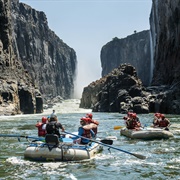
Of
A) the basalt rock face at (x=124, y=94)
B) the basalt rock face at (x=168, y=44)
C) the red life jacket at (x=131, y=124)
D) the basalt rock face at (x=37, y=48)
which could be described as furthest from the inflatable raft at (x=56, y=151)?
the basalt rock face at (x=37, y=48)

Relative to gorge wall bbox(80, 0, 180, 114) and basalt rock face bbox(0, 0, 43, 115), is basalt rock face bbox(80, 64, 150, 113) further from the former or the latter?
basalt rock face bbox(0, 0, 43, 115)

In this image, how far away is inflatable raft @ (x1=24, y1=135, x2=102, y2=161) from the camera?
1403 centimetres

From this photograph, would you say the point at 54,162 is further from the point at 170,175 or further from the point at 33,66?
the point at 33,66

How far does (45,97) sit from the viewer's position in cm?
15750

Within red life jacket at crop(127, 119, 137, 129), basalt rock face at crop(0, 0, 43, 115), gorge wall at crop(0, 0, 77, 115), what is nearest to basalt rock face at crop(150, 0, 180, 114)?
basalt rock face at crop(0, 0, 43, 115)

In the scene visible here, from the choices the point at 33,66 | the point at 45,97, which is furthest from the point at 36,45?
the point at 45,97

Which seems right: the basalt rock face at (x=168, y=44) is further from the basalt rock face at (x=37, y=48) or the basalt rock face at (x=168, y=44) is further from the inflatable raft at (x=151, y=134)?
the basalt rock face at (x=37, y=48)

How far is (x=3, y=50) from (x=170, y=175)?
2584 inches

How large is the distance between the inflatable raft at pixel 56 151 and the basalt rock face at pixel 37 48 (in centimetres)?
11672

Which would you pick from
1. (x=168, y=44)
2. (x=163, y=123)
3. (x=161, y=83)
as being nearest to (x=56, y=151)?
(x=163, y=123)

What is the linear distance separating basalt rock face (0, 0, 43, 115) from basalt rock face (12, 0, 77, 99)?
158ft

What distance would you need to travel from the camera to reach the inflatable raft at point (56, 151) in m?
14.0

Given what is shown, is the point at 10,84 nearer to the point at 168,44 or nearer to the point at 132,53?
the point at 168,44

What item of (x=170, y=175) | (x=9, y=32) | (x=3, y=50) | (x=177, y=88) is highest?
(x=9, y=32)
